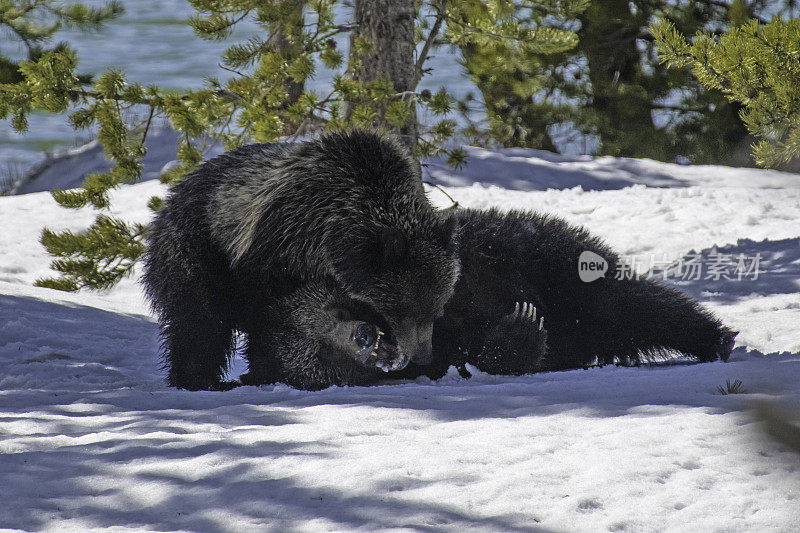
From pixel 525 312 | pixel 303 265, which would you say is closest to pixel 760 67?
pixel 525 312

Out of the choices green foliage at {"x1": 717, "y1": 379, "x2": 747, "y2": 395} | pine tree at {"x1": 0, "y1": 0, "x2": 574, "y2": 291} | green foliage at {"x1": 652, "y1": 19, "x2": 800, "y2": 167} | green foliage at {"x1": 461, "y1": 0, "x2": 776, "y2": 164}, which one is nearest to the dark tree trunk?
green foliage at {"x1": 461, "y1": 0, "x2": 776, "y2": 164}

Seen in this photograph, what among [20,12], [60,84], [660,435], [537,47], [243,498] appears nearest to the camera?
Result: [243,498]

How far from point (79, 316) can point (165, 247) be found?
206 cm

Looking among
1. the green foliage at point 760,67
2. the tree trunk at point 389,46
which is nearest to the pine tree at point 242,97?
the tree trunk at point 389,46

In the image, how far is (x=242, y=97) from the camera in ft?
22.6

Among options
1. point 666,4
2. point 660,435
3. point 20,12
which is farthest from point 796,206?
point 20,12

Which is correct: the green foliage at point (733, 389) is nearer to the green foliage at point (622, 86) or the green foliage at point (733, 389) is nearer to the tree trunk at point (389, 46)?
the tree trunk at point (389, 46)

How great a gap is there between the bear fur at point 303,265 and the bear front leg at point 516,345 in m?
0.57

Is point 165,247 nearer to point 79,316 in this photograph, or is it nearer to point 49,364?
point 49,364

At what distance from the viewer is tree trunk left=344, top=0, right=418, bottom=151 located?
7246 mm

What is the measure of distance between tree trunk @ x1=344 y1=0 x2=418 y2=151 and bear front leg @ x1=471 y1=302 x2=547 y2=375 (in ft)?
10.2

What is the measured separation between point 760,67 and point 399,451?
497 cm

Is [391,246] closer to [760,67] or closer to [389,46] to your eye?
[760,67]

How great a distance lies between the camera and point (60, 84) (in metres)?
6.57
